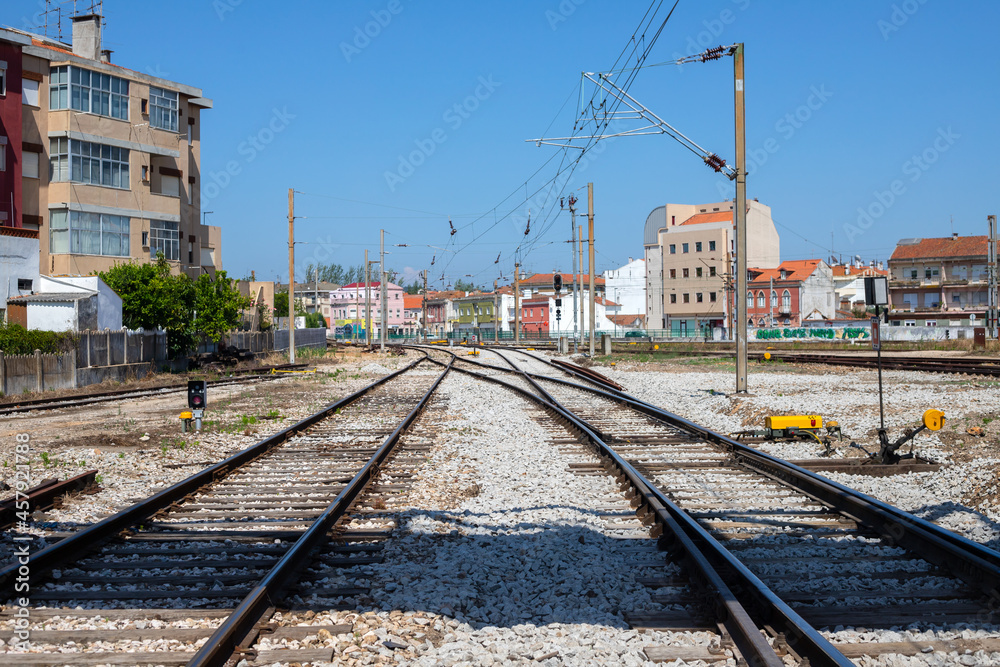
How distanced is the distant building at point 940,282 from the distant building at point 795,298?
6.94 metres

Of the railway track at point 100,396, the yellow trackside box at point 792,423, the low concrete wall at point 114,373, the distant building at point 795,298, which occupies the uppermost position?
the distant building at point 795,298

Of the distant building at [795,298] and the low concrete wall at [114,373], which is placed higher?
the distant building at [795,298]

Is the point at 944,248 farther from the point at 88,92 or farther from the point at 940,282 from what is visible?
the point at 88,92

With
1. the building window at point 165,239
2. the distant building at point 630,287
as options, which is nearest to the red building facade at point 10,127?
the building window at point 165,239

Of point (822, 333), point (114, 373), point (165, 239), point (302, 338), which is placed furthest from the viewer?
point (822, 333)

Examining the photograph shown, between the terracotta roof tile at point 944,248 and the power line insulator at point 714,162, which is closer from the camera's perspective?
the power line insulator at point 714,162

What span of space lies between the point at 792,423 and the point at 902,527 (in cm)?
648

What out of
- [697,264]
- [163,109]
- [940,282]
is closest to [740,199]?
[163,109]

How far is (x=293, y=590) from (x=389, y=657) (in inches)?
53.8

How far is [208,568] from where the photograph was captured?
6441 millimetres

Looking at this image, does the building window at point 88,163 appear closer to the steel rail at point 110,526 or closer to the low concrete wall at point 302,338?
the low concrete wall at point 302,338

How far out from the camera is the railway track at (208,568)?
4887 millimetres

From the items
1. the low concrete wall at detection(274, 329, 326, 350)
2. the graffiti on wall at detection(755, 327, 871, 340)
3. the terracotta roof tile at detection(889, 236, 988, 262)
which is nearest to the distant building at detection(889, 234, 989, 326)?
the terracotta roof tile at detection(889, 236, 988, 262)

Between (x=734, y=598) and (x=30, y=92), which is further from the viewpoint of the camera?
(x=30, y=92)
